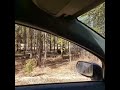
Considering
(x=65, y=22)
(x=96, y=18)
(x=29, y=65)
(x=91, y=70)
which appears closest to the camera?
(x=91, y=70)

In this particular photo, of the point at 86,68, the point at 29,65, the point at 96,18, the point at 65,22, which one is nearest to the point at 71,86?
the point at 86,68

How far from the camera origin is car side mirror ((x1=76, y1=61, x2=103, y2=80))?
2.95 meters

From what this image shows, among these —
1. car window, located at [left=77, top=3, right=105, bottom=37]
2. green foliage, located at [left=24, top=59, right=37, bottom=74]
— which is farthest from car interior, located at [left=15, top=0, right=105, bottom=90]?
green foliage, located at [left=24, top=59, right=37, bottom=74]

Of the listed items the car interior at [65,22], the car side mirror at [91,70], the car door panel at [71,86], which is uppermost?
the car interior at [65,22]

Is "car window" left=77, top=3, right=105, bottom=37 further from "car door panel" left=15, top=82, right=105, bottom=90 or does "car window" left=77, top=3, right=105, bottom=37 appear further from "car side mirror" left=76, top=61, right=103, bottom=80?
"car door panel" left=15, top=82, right=105, bottom=90

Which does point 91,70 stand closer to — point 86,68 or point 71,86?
point 86,68

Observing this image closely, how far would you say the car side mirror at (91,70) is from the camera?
295cm

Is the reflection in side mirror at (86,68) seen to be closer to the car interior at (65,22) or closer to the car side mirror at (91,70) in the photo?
the car side mirror at (91,70)

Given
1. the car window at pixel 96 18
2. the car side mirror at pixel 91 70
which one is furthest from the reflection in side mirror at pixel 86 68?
the car window at pixel 96 18

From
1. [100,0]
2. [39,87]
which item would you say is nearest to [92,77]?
[39,87]

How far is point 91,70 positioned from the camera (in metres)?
2.96

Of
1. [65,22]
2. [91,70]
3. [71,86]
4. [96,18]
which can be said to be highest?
[96,18]

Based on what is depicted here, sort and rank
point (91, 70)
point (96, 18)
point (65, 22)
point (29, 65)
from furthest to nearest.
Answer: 1. point (29, 65)
2. point (96, 18)
3. point (65, 22)
4. point (91, 70)
